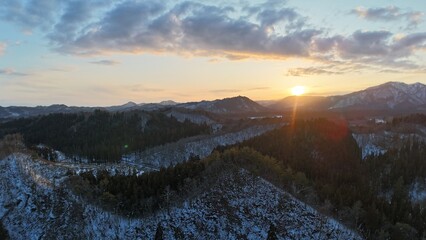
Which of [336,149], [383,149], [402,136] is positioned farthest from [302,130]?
[402,136]

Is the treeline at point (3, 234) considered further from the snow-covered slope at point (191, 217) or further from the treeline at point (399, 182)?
the treeline at point (399, 182)

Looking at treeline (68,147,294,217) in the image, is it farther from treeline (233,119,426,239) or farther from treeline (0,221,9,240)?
treeline (0,221,9,240)

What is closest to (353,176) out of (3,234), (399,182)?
(399,182)

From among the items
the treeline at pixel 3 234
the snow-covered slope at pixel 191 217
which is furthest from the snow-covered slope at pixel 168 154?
the treeline at pixel 3 234

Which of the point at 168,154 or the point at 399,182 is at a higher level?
the point at 168,154

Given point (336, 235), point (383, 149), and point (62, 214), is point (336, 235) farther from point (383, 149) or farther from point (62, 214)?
point (383, 149)

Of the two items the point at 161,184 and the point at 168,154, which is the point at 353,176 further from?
the point at 161,184

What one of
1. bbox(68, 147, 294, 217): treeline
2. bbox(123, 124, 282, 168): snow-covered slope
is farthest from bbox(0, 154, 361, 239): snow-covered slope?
bbox(123, 124, 282, 168): snow-covered slope
